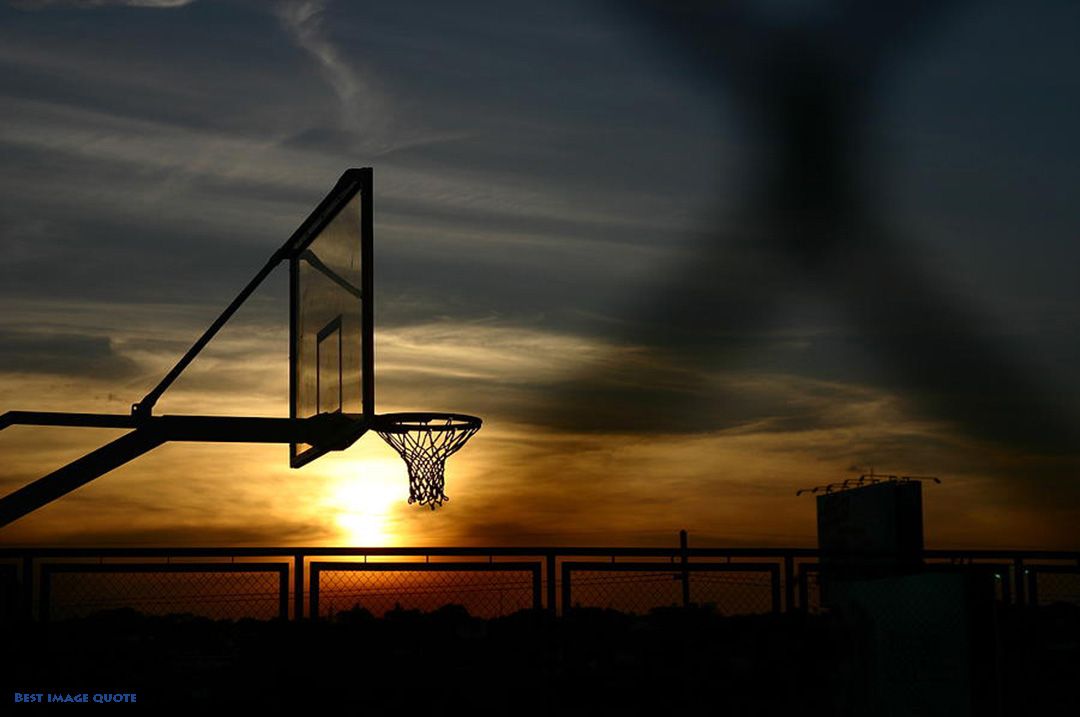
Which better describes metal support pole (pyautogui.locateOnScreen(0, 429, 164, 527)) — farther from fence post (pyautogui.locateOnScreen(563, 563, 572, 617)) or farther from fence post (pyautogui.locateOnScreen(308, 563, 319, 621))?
fence post (pyautogui.locateOnScreen(563, 563, 572, 617))

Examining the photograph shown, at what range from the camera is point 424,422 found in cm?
1636

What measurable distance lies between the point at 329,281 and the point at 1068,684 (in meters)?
9.05

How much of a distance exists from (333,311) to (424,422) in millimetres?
1638

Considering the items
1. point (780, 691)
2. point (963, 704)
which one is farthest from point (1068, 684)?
point (780, 691)

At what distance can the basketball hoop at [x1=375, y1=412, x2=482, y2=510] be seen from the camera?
53.2 ft

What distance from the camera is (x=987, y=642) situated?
1318 cm

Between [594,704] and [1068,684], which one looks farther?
[1068,684]

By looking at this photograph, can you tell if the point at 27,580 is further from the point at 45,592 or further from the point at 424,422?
the point at 424,422

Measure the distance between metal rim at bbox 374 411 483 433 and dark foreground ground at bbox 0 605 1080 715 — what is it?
351cm

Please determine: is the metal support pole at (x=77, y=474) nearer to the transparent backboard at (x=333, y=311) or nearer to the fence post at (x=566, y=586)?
the transparent backboard at (x=333, y=311)

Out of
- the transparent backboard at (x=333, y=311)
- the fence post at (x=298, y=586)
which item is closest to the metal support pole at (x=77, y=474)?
the transparent backboard at (x=333, y=311)

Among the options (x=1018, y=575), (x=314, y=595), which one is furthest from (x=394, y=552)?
(x=1018, y=575)

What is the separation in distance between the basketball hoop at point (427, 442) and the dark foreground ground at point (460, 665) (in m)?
3.37

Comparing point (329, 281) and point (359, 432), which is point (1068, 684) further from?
point (329, 281)
